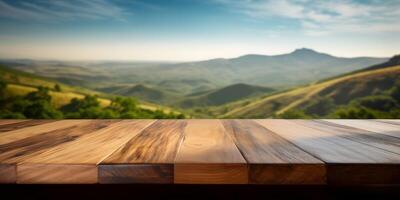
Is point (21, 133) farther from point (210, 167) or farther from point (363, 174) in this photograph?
point (363, 174)

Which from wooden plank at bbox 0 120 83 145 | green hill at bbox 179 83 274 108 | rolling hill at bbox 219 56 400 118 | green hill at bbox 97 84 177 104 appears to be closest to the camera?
wooden plank at bbox 0 120 83 145

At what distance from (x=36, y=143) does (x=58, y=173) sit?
37cm

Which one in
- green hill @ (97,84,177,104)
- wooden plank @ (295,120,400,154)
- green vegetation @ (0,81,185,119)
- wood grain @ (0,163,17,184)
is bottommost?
green hill @ (97,84,177,104)

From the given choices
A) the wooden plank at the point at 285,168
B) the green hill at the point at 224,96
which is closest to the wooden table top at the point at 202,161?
the wooden plank at the point at 285,168

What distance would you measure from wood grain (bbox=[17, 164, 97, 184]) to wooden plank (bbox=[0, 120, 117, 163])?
0.18 feet

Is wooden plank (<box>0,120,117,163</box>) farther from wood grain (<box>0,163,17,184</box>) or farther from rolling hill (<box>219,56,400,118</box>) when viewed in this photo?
rolling hill (<box>219,56,400,118</box>)

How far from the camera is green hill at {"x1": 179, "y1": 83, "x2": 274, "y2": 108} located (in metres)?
145

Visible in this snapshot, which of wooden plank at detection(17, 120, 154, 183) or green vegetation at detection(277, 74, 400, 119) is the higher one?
wooden plank at detection(17, 120, 154, 183)

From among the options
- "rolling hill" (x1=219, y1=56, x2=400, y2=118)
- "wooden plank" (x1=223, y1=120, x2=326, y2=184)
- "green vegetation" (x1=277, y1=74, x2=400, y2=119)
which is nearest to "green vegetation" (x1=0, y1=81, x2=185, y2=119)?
"rolling hill" (x1=219, y1=56, x2=400, y2=118)

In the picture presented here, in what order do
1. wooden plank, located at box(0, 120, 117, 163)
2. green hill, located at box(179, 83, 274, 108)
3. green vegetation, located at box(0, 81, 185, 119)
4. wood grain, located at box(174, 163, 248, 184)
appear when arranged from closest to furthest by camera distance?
wood grain, located at box(174, 163, 248, 184), wooden plank, located at box(0, 120, 117, 163), green vegetation, located at box(0, 81, 185, 119), green hill, located at box(179, 83, 274, 108)

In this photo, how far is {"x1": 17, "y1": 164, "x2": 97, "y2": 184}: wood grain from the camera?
804 mm

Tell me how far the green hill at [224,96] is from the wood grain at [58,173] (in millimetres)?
141457

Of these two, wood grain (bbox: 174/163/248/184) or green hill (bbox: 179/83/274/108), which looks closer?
wood grain (bbox: 174/163/248/184)

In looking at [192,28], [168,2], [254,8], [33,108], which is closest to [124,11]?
[168,2]
